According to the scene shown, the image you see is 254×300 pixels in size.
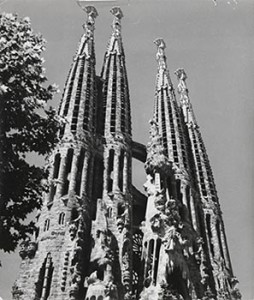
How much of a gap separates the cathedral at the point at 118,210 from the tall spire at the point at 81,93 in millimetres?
98

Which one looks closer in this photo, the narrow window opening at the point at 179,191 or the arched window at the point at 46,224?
the arched window at the point at 46,224

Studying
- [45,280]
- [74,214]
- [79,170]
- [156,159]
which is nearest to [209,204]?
[156,159]

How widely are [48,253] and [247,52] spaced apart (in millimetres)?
14938

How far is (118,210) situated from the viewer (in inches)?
1288

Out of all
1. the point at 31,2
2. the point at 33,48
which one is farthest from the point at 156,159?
the point at 33,48

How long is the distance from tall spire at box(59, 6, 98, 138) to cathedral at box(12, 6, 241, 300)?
10 cm

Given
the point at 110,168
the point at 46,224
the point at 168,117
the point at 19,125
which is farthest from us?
the point at 168,117

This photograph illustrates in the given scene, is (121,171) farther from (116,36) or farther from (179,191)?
(116,36)

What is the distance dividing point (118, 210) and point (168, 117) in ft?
48.7

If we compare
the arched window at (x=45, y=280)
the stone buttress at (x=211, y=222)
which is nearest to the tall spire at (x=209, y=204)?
the stone buttress at (x=211, y=222)

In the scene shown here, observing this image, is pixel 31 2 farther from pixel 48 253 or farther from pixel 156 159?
pixel 156 159

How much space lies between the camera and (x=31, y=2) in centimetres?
1762

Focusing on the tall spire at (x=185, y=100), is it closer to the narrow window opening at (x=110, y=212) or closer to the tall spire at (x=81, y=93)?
the tall spire at (x=81, y=93)

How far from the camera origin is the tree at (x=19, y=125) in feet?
42.4
